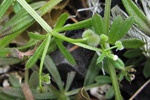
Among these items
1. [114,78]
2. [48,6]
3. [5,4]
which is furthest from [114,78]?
[5,4]

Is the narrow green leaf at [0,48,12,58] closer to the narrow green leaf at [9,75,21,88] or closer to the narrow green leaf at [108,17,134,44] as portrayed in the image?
the narrow green leaf at [9,75,21,88]

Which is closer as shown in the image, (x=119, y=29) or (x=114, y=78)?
(x=119, y=29)

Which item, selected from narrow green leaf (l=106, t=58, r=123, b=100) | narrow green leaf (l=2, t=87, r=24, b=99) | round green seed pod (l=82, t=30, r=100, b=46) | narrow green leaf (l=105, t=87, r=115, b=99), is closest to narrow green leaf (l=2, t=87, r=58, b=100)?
narrow green leaf (l=2, t=87, r=24, b=99)

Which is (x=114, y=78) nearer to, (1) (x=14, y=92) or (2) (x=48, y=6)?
(2) (x=48, y=6)

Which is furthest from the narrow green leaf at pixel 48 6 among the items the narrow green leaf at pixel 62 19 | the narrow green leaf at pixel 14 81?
the narrow green leaf at pixel 14 81

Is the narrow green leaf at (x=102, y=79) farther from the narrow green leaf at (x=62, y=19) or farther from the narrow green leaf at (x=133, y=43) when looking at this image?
the narrow green leaf at (x=62, y=19)

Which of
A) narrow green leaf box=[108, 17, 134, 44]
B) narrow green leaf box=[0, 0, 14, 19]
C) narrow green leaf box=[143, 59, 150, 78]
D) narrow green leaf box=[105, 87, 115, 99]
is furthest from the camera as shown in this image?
narrow green leaf box=[105, 87, 115, 99]

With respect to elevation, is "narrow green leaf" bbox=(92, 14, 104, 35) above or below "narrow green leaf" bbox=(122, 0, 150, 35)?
above

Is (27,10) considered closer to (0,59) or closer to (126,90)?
(0,59)

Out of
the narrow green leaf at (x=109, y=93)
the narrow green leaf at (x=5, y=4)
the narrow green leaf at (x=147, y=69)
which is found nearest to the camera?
the narrow green leaf at (x=5, y=4)

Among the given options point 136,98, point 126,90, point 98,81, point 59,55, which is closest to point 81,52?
point 59,55

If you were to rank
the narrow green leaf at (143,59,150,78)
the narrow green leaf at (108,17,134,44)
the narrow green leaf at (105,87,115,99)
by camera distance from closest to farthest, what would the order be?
the narrow green leaf at (108,17,134,44) → the narrow green leaf at (143,59,150,78) → the narrow green leaf at (105,87,115,99)
